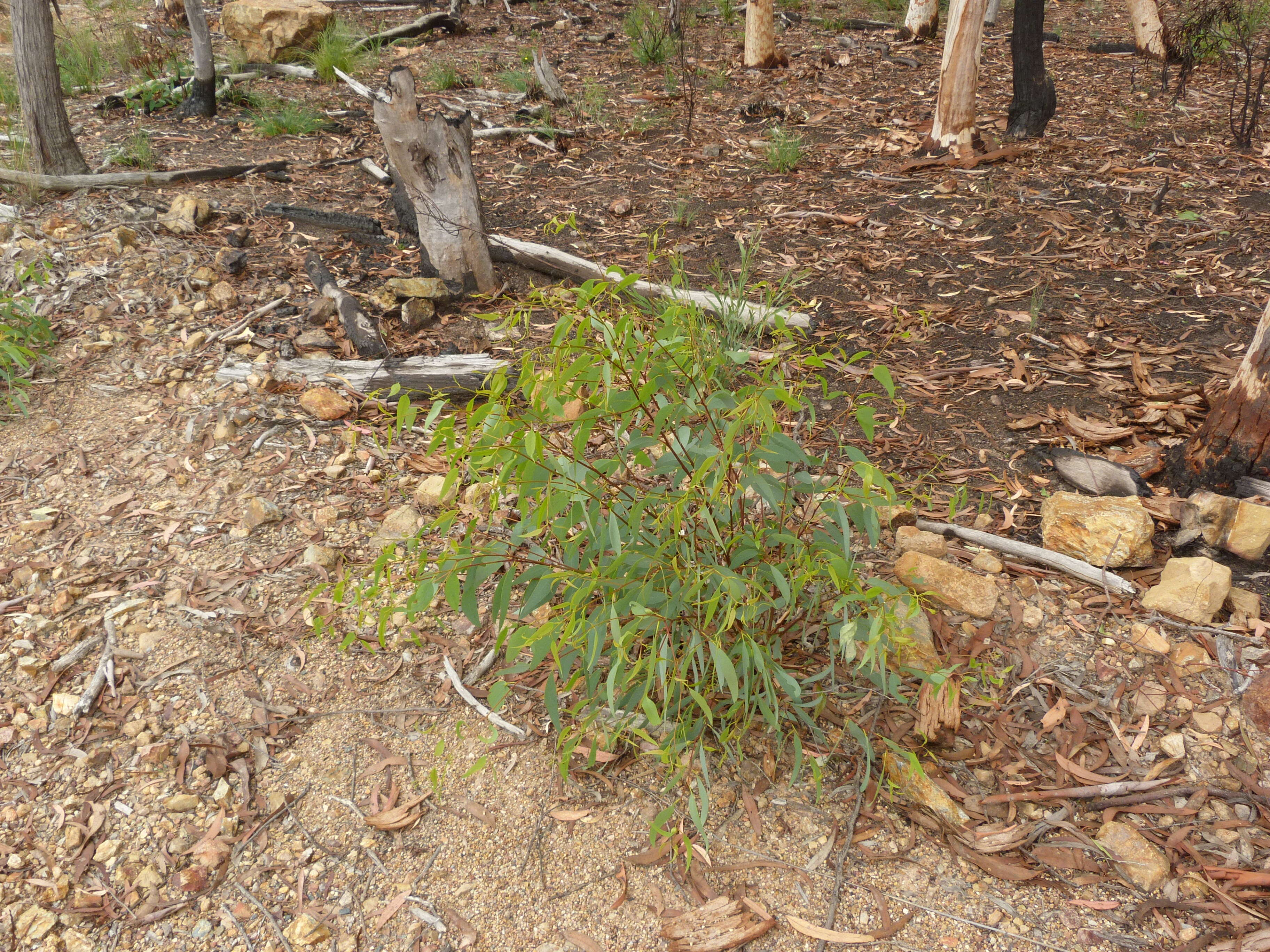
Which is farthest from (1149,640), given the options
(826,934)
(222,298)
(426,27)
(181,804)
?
(426,27)

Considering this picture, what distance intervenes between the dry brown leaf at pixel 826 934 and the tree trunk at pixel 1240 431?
213 cm

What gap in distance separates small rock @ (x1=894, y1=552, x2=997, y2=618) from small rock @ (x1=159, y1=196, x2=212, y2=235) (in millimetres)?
4329

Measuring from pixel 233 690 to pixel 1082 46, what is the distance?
32.5 ft

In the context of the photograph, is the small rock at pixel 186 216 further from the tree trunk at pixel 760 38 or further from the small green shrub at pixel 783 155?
the tree trunk at pixel 760 38

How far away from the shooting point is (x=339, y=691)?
2.52m

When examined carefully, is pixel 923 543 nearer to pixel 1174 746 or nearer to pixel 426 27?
pixel 1174 746

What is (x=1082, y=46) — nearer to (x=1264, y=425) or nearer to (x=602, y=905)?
(x=1264, y=425)

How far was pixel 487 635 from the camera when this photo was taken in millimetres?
2646

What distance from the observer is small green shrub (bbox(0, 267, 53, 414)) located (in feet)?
11.6

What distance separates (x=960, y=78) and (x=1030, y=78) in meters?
0.56

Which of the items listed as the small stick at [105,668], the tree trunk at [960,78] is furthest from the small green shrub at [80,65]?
the tree trunk at [960,78]

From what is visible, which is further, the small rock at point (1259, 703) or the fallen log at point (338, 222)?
the fallen log at point (338, 222)

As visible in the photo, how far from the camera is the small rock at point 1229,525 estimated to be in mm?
2662

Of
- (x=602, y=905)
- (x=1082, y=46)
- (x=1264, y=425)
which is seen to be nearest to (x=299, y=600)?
(x=602, y=905)
